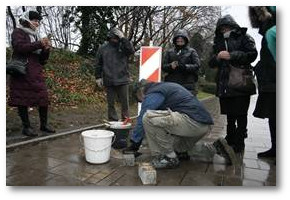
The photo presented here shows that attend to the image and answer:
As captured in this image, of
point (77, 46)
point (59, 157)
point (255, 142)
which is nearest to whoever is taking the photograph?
point (59, 157)

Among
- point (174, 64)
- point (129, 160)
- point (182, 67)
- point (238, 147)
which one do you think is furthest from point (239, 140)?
point (129, 160)

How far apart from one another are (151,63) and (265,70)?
70.5 inches

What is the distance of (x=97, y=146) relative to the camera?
3.65 meters

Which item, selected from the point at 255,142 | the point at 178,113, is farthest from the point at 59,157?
the point at 255,142

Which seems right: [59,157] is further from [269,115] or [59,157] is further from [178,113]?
[269,115]

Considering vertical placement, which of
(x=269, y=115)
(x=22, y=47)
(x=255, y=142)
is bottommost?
(x=255, y=142)

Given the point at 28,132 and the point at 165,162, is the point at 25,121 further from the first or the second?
the point at 165,162

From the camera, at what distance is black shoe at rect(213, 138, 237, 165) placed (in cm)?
380

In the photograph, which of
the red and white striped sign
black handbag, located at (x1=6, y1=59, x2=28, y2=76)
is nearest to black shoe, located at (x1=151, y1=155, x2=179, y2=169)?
the red and white striped sign

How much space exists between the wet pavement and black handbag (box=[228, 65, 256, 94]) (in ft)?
2.89

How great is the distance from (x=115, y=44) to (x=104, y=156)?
2338 mm
